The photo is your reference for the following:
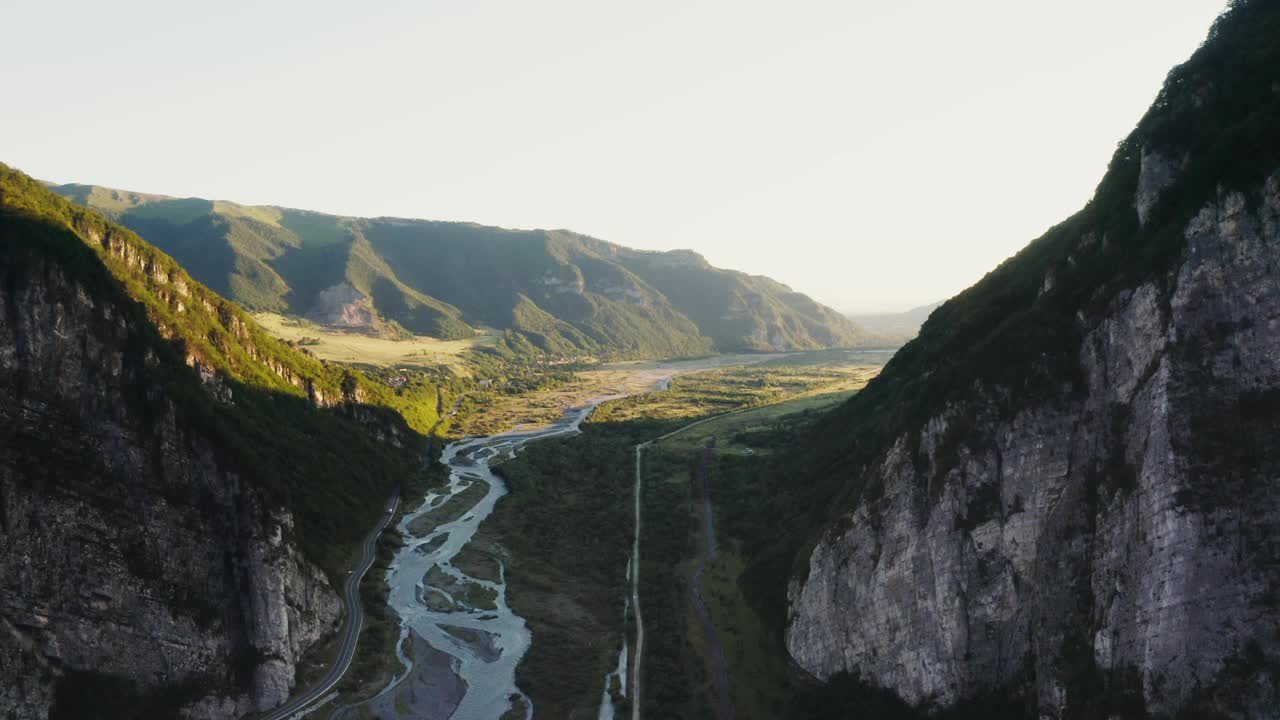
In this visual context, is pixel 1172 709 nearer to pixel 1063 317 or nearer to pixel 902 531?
pixel 902 531

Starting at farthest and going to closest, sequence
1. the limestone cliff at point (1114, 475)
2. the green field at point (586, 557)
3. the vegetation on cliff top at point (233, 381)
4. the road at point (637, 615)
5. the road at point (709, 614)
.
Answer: the green field at point (586, 557) < the vegetation on cliff top at point (233, 381) < the road at point (637, 615) < the road at point (709, 614) < the limestone cliff at point (1114, 475)

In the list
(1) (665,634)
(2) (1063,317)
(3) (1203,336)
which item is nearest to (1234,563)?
(3) (1203,336)

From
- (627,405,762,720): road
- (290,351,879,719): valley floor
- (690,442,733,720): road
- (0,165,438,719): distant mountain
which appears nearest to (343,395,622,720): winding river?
(290,351,879,719): valley floor

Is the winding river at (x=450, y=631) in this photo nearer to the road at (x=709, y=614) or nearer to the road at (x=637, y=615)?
the road at (x=637, y=615)

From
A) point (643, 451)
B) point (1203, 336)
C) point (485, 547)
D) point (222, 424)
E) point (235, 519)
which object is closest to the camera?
point (1203, 336)

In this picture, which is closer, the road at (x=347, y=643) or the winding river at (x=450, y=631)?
the road at (x=347, y=643)

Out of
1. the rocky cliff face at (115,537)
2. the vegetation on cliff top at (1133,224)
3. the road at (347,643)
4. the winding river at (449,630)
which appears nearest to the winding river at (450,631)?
the winding river at (449,630)
